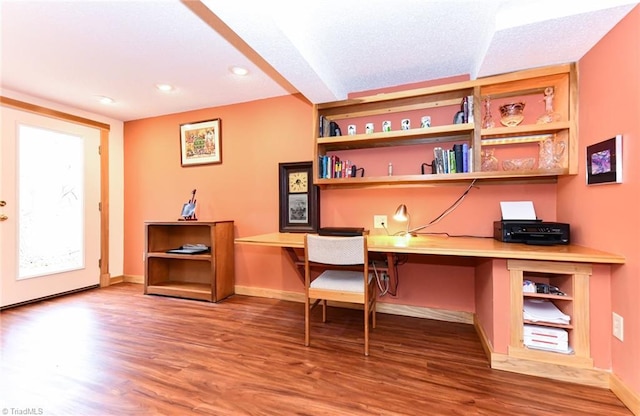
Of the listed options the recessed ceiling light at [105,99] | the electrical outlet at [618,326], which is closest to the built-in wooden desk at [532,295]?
the electrical outlet at [618,326]

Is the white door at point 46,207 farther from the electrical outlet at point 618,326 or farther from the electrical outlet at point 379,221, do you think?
the electrical outlet at point 618,326

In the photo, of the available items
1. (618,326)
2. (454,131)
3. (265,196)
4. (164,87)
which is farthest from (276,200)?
(618,326)

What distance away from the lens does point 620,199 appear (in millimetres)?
1455

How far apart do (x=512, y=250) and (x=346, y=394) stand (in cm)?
127

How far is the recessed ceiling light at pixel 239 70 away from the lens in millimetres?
2430

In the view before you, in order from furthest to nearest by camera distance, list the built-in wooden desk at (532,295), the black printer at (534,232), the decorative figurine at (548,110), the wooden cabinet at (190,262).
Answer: the wooden cabinet at (190,262) → the decorative figurine at (548,110) → the black printer at (534,232) → the built-in wooden desk at (532,295)

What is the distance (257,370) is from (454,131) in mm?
2239

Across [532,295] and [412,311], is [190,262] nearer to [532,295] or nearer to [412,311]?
[412,311]

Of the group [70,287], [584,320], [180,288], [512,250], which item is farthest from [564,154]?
[70,287]

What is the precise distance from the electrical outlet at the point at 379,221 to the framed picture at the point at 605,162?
1.43 meters

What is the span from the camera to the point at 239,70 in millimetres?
2465

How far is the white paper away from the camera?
213cm

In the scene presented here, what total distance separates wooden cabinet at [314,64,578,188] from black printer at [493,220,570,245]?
370mm

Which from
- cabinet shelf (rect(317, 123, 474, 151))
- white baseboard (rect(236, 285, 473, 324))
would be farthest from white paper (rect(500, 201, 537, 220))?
white baseboard (rect(236, 285, 473, 324))
